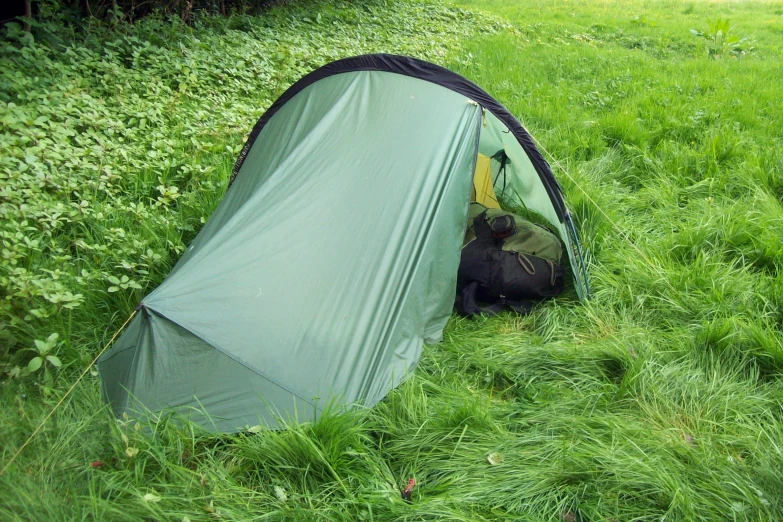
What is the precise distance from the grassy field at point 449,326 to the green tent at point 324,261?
139 millimetres

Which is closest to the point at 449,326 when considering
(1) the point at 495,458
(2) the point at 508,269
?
(2) the point at 508,269

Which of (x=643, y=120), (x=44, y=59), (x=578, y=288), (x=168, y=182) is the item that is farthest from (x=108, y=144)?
(x=643, y=120)

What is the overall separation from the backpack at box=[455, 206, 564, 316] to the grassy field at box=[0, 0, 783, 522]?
117 mm

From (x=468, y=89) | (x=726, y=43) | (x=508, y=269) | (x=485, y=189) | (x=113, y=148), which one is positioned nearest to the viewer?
(x=468, y=89)

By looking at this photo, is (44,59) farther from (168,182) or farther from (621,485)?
(621,485)

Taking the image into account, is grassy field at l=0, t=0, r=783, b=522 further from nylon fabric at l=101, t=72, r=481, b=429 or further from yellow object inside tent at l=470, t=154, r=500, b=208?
yellow object inside tent at l=470, t=154, r=500, b=208

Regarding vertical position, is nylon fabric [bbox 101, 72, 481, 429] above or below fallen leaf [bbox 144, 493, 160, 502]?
above

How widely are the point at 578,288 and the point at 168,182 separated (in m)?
2.53

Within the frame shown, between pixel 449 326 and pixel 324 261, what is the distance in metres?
0.84

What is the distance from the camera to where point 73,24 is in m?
4.66

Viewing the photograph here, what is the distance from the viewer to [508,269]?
3.04 m

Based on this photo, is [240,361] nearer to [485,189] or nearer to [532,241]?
[532,241]

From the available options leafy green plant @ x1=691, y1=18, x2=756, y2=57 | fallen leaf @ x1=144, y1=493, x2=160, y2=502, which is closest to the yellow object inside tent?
fallen leaf @ x1=144, y1=493, x2=160, y2=502

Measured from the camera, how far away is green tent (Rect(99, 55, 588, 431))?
208 centimetres
